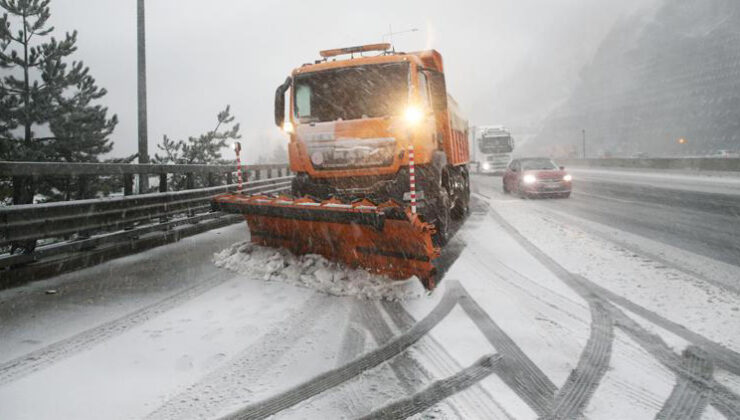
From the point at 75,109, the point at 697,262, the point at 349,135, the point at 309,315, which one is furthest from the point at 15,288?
the point at 75,109

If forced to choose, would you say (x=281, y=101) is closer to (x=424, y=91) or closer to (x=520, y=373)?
(x=424, y=91)

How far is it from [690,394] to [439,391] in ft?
5.14

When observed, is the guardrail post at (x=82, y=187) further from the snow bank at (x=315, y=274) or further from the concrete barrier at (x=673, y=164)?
the concrete barrier at (x=673, y=164)

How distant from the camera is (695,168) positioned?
2773 centimetres

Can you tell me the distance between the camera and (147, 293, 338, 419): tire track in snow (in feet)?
9.51

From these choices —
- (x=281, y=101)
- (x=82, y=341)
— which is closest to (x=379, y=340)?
(x=82, y=341)

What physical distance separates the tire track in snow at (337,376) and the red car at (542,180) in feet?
40.7

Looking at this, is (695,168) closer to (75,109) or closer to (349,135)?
(349,135)

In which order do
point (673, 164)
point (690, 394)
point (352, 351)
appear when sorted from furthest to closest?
point (673, 164) → point (352, 351) → point (690, 394)

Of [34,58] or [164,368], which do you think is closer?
[164,368]

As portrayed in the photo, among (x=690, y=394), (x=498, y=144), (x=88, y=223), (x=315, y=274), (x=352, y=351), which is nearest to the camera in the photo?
(x=690, y=394)

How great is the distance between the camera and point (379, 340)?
399 centimetres

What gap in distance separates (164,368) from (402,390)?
5.67 ft

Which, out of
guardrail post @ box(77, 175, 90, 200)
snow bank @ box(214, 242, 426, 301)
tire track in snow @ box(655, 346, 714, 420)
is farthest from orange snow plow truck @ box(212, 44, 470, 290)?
tire track in snow @ box(655, 346, 714, 420)
